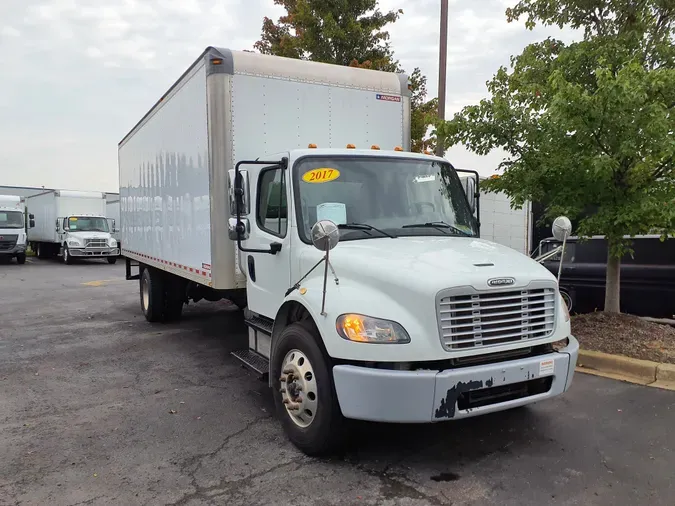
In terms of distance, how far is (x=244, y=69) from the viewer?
18.9 ft

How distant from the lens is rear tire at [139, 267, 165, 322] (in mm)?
9289

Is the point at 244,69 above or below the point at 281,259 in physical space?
above

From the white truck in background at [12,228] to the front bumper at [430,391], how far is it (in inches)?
1030

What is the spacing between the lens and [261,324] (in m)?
5.29

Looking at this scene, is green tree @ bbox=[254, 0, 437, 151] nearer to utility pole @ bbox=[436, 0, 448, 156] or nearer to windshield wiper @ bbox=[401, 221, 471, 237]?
utility pole @ bbox=[436, 0, 448, 156]

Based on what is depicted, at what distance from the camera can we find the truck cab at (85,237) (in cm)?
2512

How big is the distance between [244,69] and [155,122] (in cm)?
317

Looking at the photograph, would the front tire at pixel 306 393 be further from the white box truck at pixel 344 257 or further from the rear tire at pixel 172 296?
the rear tire at pixel 172 296

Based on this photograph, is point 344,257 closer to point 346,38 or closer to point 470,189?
point 470,189

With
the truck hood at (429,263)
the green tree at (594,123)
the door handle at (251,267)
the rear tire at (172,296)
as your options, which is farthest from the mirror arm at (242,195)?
the rear tire at (172,296)

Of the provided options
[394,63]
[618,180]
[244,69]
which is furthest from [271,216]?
[394,63]

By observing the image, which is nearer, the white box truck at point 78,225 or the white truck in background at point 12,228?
the white truck in background at point 12,228

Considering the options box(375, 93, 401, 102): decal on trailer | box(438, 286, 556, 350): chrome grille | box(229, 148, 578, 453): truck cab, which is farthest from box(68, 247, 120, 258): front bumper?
box(438, 286, 556, 350): chrome grille

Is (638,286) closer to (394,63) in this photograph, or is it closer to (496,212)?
(496,212)
